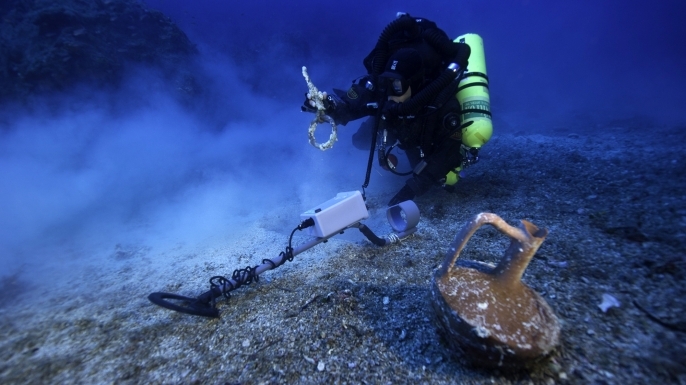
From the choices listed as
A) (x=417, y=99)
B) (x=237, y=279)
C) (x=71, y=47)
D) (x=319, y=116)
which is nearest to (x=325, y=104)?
(x=319, y=116)

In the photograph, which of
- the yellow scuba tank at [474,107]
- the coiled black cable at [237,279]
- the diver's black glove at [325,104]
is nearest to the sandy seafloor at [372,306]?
the coiled black cable at [237,279]

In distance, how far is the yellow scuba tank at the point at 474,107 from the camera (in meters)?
4.03

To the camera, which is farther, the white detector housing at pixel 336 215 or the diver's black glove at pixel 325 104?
the diver's black glove at pixel 325 104

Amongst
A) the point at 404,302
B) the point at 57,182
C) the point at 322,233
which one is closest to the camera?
the point at 404,302

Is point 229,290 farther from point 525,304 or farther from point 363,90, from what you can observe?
point 363,90

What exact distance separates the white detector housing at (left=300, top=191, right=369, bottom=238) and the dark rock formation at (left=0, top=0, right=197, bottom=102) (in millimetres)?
11543

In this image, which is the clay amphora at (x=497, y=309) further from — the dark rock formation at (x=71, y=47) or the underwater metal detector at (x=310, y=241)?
the dark rock formation at (x=71, y=47)

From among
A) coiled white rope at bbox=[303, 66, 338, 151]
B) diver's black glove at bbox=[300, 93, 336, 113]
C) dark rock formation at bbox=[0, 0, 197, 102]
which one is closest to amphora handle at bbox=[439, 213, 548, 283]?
coiled white rope at bbox=[303, 66, 338, 151]

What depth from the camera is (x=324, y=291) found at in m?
2.63

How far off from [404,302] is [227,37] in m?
27.7

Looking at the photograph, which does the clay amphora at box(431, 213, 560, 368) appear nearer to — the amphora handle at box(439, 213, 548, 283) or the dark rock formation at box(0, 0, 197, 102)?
the amphora handle at box(439, 213, 548, 283)

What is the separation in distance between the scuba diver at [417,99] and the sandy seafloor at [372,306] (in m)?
0.86

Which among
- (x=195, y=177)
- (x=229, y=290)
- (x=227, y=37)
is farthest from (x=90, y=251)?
(x=227, y=37)

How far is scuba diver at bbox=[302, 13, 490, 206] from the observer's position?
388 centimetres
